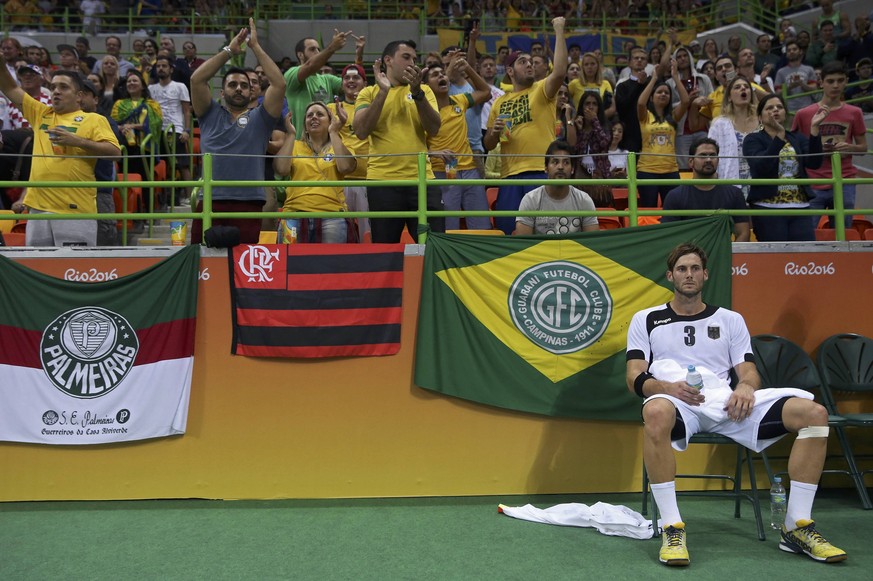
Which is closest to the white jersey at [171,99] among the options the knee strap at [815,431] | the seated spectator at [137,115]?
the seated spectator at [137,115]

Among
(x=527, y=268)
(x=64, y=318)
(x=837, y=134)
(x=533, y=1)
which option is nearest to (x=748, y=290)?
(x=527, y=268)

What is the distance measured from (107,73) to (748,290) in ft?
28.8

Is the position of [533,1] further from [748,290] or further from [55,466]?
[55,466]

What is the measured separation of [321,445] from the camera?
6750 mm

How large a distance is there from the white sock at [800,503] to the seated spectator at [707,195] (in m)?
2.80

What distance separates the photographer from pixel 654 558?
205 inches

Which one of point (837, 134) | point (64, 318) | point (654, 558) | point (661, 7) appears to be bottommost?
point (654, 558)

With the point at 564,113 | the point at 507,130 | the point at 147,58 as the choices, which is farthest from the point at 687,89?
the point at 147,58

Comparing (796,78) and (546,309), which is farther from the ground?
(796,78)

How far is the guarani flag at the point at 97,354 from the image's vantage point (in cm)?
669

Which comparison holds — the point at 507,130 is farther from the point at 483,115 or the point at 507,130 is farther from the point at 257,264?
the point at 257,264

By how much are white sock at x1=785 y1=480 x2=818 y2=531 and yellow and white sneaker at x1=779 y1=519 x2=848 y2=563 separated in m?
0.03

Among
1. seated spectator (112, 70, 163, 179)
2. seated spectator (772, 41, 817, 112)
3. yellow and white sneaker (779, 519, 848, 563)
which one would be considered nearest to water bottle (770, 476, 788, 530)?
yellow and white sneaker (779, 519, 848, 563)

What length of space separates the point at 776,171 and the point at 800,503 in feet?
11.8
